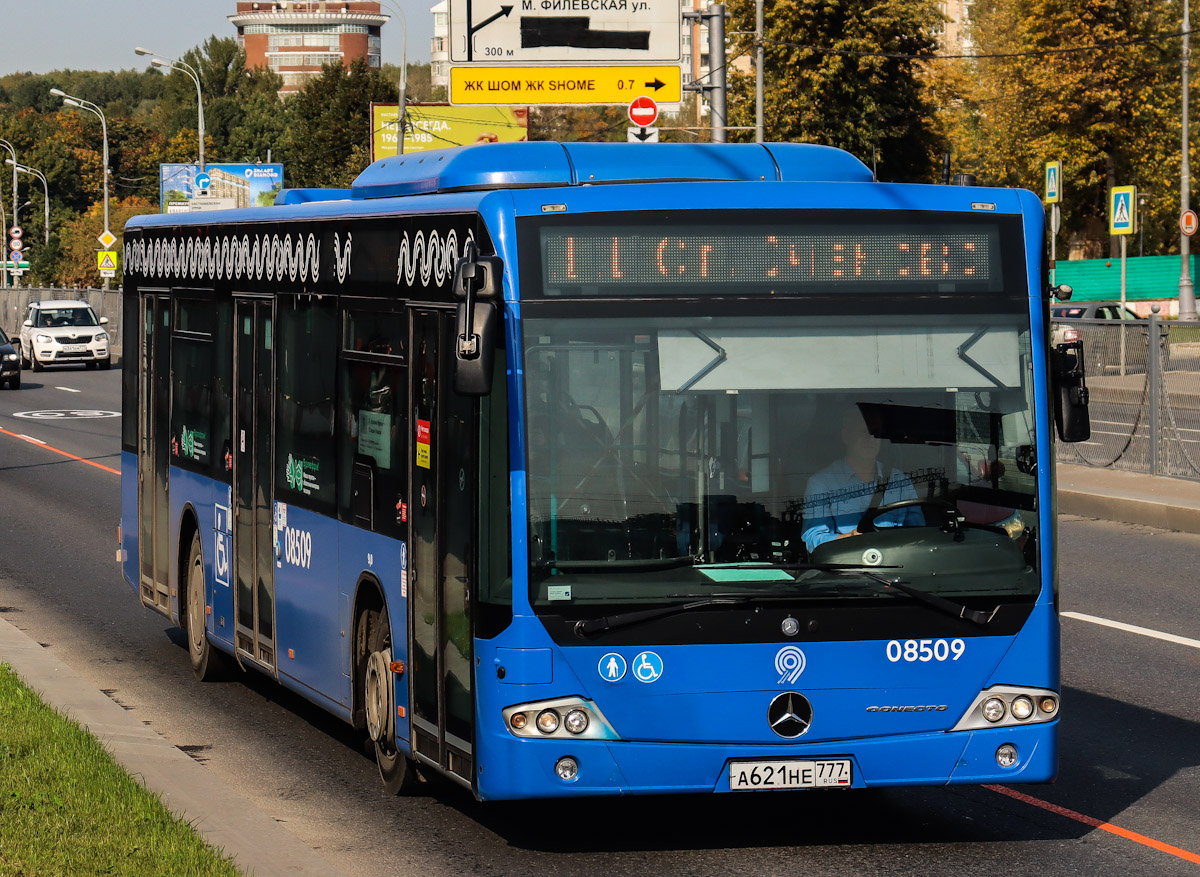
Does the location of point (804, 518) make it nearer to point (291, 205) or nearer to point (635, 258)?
point (635, 258)

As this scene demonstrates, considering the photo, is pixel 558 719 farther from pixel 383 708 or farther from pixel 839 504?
pixel 383 708

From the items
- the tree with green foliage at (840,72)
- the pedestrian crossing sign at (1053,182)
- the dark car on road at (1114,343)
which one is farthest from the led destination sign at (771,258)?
the tree with green foliage at (840,72)

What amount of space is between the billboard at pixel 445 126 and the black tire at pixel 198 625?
2444 inches

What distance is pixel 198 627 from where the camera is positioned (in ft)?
35.3

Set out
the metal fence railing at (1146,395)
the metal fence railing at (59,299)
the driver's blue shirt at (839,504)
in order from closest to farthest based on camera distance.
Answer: the driver's blue shirt at (839,504)
the metal fence railing at (1146,395)
the metal fence railing at (59,299)

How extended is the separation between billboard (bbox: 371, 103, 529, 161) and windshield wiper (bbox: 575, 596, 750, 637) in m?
66.5

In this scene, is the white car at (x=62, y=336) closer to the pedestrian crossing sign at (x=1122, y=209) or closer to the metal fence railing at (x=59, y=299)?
the metal fence railing at (x=59, y=299)

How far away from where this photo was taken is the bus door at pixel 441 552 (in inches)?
264

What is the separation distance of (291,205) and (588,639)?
12.6 ft

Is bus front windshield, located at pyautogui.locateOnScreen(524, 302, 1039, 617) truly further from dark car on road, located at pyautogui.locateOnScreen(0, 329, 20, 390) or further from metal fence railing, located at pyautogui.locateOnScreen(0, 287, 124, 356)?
metal fence railing, located at pyautogui.locateOnScreen(0, 287, 124, 356)

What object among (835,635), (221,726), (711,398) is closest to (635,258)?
(711,398)

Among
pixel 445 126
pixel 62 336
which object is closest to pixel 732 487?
pixel 62 336

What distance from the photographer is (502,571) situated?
650 centimetres

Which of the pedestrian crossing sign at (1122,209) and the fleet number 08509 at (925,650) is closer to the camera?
the fleet number 08509 at (925,650)
